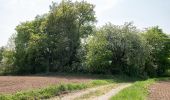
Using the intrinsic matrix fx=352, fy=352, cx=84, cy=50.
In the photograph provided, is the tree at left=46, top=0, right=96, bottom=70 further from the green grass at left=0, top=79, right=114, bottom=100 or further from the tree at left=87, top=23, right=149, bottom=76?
the green grass at left=0, top=79, right=114, bottom=100

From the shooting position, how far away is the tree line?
59.2m

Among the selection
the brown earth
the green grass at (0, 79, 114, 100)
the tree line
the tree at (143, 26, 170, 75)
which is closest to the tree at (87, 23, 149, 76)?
the tree line

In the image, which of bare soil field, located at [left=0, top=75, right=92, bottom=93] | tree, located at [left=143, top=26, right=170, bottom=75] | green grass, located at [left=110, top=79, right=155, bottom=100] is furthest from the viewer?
tree, located at [left=143, top=26, right=170, bottom=75]

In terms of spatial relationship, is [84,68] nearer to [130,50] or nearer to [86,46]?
[86,46]

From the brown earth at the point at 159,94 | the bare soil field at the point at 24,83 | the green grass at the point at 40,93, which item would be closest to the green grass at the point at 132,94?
the brown earth at the point at 159,94

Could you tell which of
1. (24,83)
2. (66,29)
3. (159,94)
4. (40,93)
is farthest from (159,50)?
(40,93)

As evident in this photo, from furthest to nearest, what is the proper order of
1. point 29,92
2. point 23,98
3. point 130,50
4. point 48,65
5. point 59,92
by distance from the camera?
point 48,65
point 130,50
point 59,92
point 29,92
point 23,98

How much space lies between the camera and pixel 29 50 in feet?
218

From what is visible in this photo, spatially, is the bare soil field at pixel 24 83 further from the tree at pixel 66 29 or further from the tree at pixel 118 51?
the tree at pixel 66 29

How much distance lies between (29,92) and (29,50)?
41.7 metres

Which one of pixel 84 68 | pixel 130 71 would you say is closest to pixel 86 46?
pixel 84 68

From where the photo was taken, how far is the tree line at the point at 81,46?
2331 inches

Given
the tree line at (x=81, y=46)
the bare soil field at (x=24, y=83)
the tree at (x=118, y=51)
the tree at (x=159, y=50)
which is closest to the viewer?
the bare soil field at (x=24, y=83)

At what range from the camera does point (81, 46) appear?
6681 centimetres
